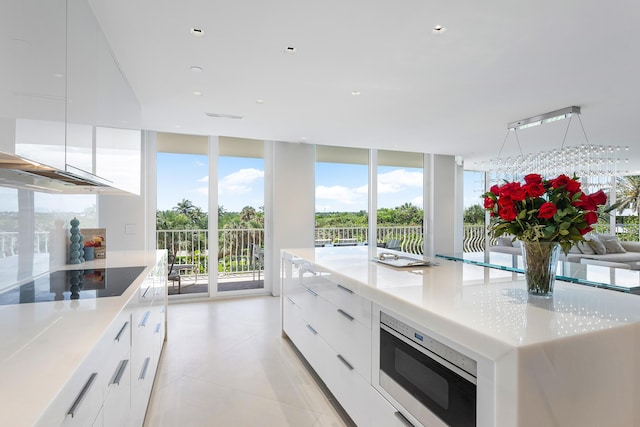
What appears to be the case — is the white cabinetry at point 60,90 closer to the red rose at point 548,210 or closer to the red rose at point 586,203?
the red rose at point 548,210

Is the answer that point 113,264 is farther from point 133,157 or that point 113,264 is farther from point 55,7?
point 55,7

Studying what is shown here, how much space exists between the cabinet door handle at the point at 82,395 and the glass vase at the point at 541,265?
1.59 meters

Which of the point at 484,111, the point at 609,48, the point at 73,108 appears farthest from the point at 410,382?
the point at 484,111

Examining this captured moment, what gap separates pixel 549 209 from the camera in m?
1.28

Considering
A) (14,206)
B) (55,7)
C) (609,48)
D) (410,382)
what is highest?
(609,48)

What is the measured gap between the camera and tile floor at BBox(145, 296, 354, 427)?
85.0 inches

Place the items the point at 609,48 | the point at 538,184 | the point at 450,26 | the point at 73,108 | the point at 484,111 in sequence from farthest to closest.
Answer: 1. the point at 484,111
2. the point at 609,48
3. the point at 450,26
4. the point at 73,108
5. the point at 538,184

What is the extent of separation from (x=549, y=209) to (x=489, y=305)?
43cm

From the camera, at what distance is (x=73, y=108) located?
152 cm

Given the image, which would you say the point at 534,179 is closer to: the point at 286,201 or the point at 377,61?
the point at 377,61

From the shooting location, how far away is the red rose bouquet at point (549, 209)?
4.28 ft

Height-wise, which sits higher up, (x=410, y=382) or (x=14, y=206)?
(x=14, y=206)

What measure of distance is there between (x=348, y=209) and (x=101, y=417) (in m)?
5.41

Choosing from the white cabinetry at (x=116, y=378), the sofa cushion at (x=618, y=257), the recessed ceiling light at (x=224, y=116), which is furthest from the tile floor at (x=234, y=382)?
the sofa cushion at (x=618, y=257)
